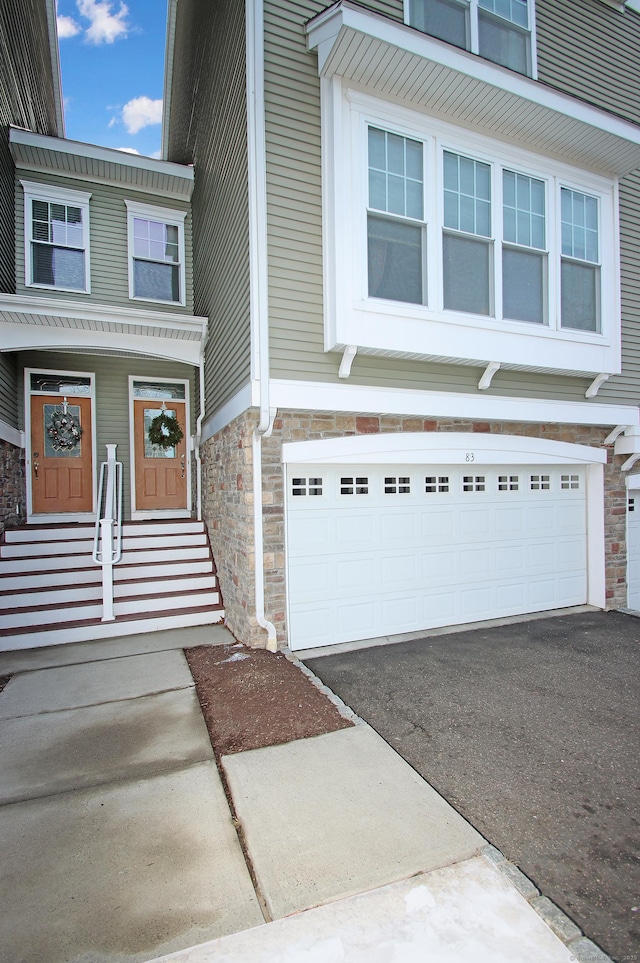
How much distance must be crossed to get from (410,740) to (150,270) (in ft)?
25.3

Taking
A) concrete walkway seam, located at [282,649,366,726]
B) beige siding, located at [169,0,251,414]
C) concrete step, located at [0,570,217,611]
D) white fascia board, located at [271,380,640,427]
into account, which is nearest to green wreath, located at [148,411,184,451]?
beige siding, located at [169,0,251,414]

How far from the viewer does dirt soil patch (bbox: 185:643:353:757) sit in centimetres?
329

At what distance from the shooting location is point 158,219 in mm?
7992

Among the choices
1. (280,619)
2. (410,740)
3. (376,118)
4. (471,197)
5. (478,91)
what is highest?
(478,91)

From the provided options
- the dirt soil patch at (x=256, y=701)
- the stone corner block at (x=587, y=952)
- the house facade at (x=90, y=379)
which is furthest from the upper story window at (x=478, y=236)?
the stone corner block at (x=587, y=952)

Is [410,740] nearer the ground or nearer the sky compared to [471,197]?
nearer the ground

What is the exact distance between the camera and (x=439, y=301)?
16.5 ft

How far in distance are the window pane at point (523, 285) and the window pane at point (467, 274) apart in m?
0.26

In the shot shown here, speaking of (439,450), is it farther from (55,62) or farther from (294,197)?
(55,62)

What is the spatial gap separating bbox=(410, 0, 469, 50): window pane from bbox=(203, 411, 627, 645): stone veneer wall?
166 inches

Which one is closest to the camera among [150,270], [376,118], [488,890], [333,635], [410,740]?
[488,890]

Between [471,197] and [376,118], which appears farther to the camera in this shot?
[471,197]

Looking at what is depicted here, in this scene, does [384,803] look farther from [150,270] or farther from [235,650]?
[150,270]

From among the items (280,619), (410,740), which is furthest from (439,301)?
(410,740)
